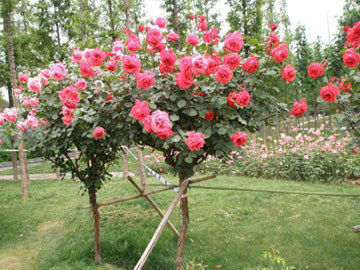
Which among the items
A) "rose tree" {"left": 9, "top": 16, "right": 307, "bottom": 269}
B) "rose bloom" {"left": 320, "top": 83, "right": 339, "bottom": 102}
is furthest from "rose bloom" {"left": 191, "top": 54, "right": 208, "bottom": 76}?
"rose bloom" {"left": 320, "top": 83, "right": 339, "bottom": 102}

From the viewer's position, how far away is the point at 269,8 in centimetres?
1742

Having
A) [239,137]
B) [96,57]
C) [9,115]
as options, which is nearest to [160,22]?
[96,57]

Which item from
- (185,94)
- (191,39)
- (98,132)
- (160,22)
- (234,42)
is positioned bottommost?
(98,132)

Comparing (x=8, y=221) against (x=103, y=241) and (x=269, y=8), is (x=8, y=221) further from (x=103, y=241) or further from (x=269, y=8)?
(x=269, y=8)

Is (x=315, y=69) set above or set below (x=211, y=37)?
below

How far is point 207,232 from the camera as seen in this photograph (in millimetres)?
4289

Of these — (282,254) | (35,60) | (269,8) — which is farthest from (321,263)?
(269,8)

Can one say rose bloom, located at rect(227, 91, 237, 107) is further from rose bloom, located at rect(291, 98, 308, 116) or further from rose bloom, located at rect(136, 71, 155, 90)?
rose bloom, located at rect(136, 71, 155, 90)

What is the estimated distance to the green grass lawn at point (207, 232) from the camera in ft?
11.2

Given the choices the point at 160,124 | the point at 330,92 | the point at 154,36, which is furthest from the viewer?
the point at 154,36

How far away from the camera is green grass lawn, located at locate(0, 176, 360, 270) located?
11.2 ft

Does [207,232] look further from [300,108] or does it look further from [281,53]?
[281,53]

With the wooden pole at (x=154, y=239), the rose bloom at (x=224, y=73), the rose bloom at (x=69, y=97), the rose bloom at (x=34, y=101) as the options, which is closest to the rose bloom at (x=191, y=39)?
the rose bloom at (x=224, y=73)

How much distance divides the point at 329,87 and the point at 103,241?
3385mm
